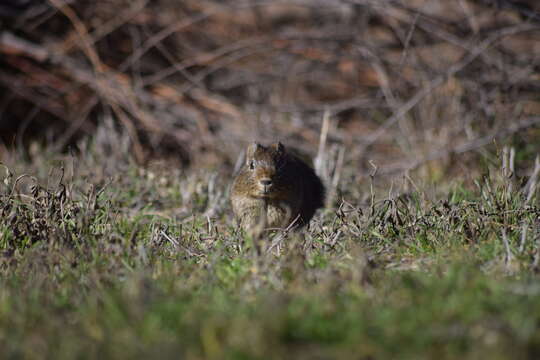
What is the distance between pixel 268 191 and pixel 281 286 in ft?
4.56

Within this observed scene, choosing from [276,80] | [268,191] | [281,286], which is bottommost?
[281,286]

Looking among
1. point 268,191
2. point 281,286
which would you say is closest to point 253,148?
point 268,191

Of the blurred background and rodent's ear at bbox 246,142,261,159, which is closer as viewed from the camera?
rodent's ear at bbox 246,142,261,159

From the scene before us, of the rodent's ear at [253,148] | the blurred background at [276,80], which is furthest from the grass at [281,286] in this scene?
the blurred background at [276,80]

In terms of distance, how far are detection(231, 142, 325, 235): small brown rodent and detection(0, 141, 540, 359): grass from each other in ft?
0.91

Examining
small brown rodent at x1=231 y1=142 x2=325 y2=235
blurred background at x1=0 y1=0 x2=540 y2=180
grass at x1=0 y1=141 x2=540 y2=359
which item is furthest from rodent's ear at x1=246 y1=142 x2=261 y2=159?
blurred background at x1=0 y1=0 x2=540 y2=180

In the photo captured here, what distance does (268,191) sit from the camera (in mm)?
4520

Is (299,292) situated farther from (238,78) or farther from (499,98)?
(238,78)

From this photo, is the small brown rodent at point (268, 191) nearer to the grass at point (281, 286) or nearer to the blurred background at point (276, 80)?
the grass at point (281, 286)

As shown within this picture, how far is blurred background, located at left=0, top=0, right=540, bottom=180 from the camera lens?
7.36 meters

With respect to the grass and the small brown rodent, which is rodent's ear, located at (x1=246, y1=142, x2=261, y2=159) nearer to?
the small brown rodent

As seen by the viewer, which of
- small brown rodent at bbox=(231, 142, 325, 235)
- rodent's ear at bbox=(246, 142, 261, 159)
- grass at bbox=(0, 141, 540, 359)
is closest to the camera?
grass at bbox=(0, 141, 540, 359)

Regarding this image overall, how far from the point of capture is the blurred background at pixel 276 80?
7.36 metres

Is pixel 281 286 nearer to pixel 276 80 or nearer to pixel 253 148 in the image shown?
pixel 253 148
